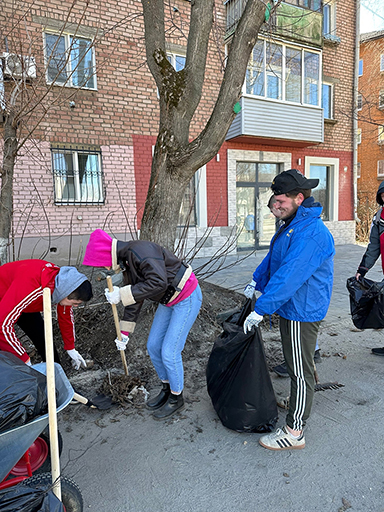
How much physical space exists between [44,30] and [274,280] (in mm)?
8696

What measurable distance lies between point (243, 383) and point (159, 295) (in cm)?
87

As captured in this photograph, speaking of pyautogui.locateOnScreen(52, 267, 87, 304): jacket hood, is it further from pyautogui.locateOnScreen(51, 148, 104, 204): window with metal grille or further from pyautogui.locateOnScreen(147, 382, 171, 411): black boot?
pyautogui.locateOnScreen(51, 148, 104, 204): window with metal grille

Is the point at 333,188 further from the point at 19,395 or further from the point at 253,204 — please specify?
the point at 19,395

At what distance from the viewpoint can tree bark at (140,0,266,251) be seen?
3.90 m

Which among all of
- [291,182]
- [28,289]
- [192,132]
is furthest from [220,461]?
[192,132]

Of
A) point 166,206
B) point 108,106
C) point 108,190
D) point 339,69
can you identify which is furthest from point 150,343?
point 339,69

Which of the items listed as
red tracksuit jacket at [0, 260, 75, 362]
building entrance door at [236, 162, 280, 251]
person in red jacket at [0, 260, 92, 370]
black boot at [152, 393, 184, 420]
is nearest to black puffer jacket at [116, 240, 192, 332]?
person in red jacket at [0, 260, 92, 370]

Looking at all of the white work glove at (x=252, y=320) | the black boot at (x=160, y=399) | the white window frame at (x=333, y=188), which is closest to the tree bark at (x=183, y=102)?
the black boot at (x=160, y=399)

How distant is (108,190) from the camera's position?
9.03 m

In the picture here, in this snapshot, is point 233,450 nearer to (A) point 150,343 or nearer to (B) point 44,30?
(A) point 150,343

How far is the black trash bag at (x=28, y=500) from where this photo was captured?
1.41 meters

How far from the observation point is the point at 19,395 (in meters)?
1.58

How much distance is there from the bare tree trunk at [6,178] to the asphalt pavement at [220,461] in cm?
214

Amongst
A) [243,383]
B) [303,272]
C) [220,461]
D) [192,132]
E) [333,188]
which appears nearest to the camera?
[303,272]
